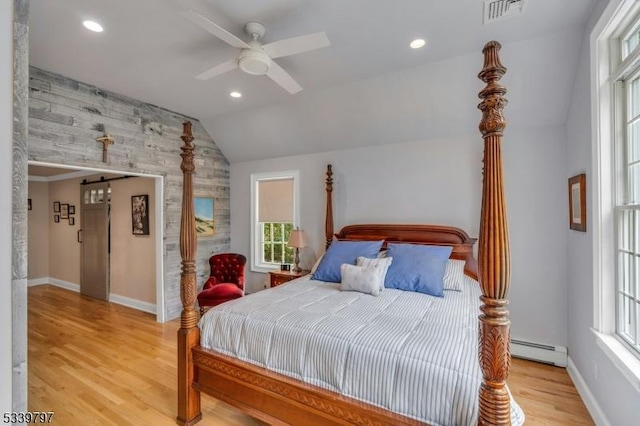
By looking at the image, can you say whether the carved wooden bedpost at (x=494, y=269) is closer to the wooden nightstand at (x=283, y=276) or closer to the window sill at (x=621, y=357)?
the window sill at (x=621, y=357)

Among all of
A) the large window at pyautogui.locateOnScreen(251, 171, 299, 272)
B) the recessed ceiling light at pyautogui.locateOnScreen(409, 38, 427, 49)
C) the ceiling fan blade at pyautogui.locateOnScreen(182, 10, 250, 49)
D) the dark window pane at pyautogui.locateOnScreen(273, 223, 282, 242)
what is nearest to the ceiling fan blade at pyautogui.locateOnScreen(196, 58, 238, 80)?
the ceiling fan blade at pyautogui.locateOnScreen(182, 10, 250, 49)

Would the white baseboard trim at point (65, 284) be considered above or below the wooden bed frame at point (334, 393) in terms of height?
below

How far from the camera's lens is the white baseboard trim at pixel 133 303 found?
4.81m

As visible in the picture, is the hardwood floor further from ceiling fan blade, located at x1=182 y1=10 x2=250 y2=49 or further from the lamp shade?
ceiling fan blade, located at x1=182 y1=10 x2=250 y2=49

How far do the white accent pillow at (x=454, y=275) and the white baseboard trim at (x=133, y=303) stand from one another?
170 inches

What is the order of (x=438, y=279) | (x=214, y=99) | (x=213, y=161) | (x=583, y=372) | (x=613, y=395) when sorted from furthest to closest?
(x=213, y=161) < (x=214, y=99) < (x=438, y=279) < (x=583, y=372) < (x=613, y=395)

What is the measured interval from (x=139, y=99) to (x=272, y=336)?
3.67 m

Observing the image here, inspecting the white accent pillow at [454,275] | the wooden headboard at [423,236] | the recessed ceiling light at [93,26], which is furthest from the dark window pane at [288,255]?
the recessed ceiling light at [93,26]

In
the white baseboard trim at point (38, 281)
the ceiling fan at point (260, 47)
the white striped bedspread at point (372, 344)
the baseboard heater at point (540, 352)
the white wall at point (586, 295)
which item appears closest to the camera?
the white striped bedspread at point (372, 344)

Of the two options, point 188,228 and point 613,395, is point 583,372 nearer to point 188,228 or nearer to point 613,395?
point 613,395

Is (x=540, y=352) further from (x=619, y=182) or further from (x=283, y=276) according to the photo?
(x=283, y=276)

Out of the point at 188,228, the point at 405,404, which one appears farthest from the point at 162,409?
the point at 405,404

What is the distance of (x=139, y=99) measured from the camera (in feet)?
13.0

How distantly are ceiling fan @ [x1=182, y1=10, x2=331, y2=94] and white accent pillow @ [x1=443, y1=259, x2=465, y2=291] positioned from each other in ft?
7.44
